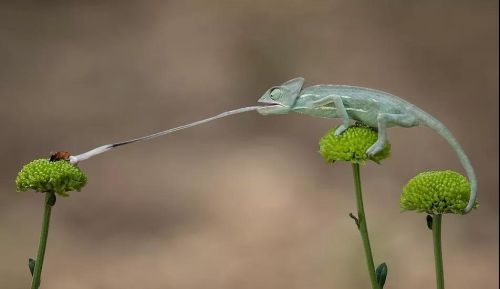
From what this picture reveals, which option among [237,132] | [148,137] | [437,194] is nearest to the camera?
[148,137]

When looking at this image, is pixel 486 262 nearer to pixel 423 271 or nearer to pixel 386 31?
pixel 423 271

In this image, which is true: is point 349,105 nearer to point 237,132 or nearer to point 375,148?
point 375,148

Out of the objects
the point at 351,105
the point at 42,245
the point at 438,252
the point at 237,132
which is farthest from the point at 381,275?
the point at 237,132

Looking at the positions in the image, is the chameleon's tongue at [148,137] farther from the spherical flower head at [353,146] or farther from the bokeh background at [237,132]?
the bokeh background at [237,132]

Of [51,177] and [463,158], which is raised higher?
[51,177]

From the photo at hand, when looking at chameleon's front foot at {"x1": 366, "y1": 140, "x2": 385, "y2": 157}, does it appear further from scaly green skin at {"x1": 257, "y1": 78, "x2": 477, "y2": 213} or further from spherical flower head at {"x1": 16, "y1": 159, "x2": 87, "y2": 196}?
spherical flower head at {"x1": 16, "y1": 159, "x2": 87, "y2": 196}

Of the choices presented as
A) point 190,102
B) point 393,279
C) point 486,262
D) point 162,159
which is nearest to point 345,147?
point 393,279
